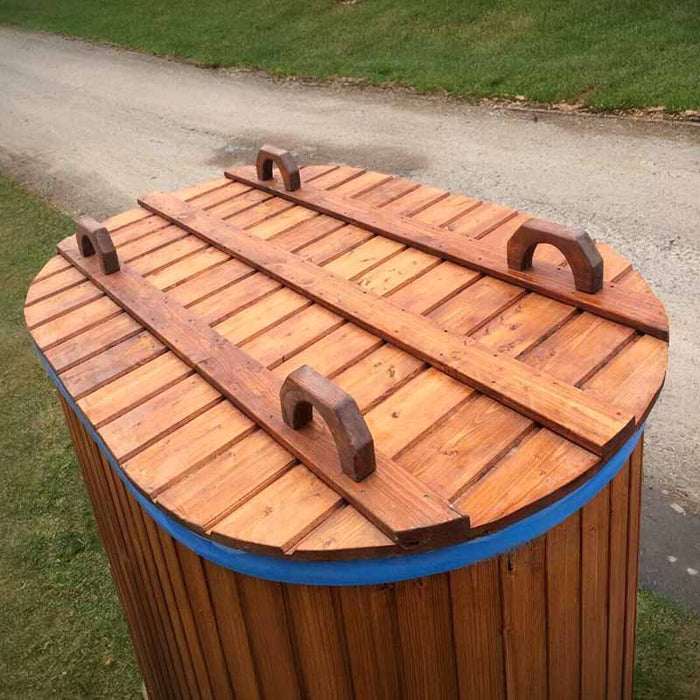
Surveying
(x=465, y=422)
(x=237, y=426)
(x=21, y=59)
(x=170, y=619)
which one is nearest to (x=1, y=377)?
(x=170, y=619)

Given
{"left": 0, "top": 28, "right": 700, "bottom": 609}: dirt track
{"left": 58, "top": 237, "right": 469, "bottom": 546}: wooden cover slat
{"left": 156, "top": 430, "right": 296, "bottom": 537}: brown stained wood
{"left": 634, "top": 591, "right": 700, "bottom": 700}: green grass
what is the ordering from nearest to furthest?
1. {"left": 58, "top": 237, "right": 469, "bottom": 546}: wooden cover slat
2. {"left": 156, "top": 430, "right": 296, "bottom": 537}: brown stained wood
3. {"left": 634, "top": 591, "right": 700, "bottom": 700}: green grass
4. {"left": 0, "top": 28, "right": 700, "bottom": 609}: dirt track

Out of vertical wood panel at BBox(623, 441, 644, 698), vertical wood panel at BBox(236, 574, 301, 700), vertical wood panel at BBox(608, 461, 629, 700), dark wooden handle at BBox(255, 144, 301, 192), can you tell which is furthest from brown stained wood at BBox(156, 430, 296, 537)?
dark wooden handle at BBox(255, 144, 301, 192)

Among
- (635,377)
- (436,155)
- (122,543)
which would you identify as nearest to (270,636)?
(122,543)

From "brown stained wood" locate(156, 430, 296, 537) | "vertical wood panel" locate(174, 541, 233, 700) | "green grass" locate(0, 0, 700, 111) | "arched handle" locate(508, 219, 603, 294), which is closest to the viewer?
"brown stained wood" locate(156, 430, 296, 537)

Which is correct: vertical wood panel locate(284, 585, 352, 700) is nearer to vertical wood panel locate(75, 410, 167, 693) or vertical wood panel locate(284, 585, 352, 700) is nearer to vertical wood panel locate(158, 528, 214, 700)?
vertical wood panel locate(158, 528, 214, 700)

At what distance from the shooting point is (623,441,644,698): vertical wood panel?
2080 mm

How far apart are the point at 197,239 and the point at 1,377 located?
327cm

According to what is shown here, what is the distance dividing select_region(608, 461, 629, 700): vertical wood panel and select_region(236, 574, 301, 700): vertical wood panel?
83 centimetres

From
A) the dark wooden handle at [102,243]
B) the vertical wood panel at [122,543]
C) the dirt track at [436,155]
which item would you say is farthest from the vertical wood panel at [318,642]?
the dirt track at [436,155]

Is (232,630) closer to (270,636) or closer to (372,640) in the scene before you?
(270,636)

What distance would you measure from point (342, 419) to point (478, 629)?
1.93 feet

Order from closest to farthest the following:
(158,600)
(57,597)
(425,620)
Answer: (425,620)
(158,600)
(57,597)

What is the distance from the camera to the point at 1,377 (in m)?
5.62

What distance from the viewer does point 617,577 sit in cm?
214
